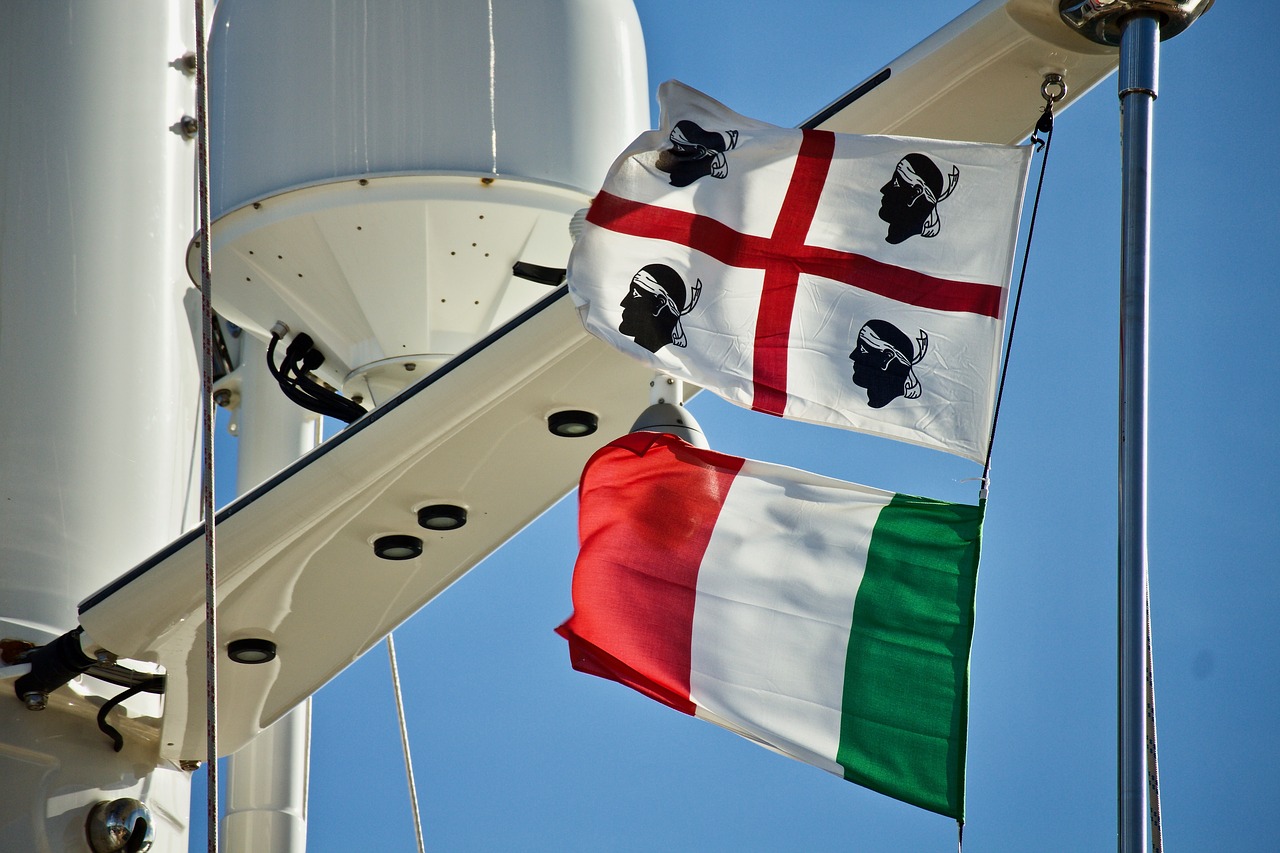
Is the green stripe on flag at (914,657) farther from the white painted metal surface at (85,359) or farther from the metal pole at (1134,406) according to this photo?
the white painted metal surface at (85,359)

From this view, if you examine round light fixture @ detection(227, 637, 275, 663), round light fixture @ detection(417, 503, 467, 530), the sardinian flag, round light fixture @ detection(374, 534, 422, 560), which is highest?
the sardinian flag

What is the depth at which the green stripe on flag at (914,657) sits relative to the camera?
430 centimetres

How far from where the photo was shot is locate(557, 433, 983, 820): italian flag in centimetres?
439

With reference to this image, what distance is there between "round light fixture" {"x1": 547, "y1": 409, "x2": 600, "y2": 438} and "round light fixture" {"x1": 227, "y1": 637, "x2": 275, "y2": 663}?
118cm

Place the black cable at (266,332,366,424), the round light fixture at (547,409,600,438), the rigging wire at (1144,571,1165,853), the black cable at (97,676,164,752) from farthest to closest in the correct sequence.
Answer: the black cable at (266,332,366,424) → the black cable at (97,676,164,752) → the round light fixture at (547,409,600,438) → the rigging wire at (1144,571,1165,853)

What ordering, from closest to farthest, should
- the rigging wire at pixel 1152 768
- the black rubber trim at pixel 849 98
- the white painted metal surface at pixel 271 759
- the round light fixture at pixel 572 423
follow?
the rigging wire at pixel 1152 768 < the black rubber trim at pixel 849 98 < the round light fixture at pixel 572 423 < the white painted metal surface at pixel 271 759

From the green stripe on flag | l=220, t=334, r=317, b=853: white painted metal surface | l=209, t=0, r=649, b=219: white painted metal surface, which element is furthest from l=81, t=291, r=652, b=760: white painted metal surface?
l=220, t=334, r=317, b=853: white painted metal surface

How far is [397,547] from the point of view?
17.3 ft

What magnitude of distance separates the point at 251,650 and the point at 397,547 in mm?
628

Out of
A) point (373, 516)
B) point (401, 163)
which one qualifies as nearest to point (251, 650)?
Result: point (373, 516)

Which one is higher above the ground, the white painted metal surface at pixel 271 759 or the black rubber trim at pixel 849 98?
the black rubber trim at pixel 849 98

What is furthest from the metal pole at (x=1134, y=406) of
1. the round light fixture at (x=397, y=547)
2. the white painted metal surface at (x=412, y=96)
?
the round light fixture at (x=397, y=547)

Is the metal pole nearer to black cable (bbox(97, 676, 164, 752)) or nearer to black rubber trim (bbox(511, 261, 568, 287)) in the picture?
black rubber trim (bbox(511, 261, 568, 287))

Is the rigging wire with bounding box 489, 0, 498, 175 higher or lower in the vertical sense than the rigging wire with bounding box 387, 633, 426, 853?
higher
